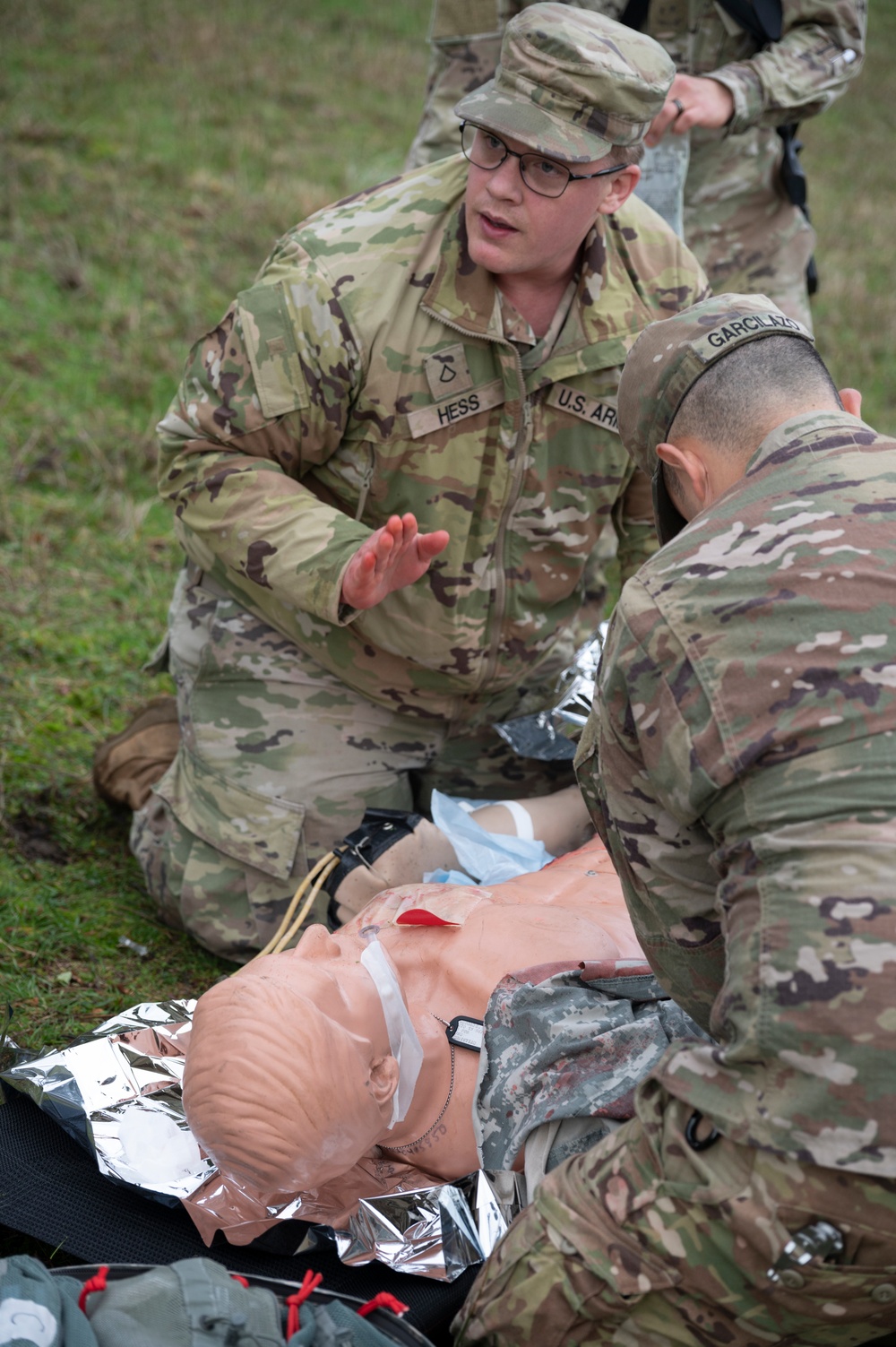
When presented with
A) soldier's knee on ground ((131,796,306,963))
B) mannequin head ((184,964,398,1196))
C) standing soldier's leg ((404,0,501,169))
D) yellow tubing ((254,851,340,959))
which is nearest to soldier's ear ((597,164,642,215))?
standing soldier's leg ((404,0,501,169))

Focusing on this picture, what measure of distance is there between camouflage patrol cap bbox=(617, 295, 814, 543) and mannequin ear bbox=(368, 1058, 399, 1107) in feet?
3.74

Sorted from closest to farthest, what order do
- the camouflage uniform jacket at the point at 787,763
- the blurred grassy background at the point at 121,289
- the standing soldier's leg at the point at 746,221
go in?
the camouflage uniform jacket at the point at 787,763 < the blurred grassy background at the point at 121,289 < the standing soldier's leg at the point at 746,221

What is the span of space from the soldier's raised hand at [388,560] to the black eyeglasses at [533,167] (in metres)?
0.85

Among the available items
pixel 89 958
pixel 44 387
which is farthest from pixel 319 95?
pixel 89 958

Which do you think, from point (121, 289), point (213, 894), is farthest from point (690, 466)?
point (121, 289)

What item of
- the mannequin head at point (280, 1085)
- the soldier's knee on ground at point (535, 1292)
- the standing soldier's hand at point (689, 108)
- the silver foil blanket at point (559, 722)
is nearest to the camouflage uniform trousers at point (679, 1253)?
the soldier's knee on ground at point (535, 1292)

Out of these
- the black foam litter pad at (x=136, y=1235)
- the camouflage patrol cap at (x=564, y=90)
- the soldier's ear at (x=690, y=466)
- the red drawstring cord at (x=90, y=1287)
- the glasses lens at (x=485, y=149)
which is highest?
the camouflage patrol cap at (x=564, y=90)

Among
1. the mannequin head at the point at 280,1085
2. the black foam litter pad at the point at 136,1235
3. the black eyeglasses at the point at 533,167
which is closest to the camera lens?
the mannequin head at the point at 280,1085

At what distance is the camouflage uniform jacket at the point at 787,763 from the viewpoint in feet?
5.57

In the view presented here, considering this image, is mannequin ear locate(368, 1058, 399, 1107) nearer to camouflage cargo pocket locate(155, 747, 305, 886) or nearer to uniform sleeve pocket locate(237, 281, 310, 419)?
camouflage cargo pocket locate(155, 747, 305, 886)

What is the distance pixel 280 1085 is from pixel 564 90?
2195mm

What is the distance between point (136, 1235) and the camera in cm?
228

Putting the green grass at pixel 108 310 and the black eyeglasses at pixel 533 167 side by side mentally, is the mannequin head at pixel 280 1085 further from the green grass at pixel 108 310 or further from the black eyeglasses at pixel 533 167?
the black eyeglasses at pixel 533 167

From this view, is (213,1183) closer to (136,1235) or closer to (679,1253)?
(136,1235)
